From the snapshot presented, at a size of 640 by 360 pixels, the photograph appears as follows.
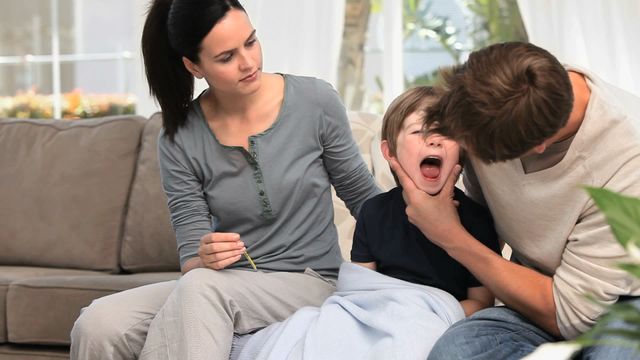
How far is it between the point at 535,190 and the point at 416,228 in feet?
1.10

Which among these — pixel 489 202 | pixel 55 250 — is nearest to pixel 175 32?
pixel 489 202

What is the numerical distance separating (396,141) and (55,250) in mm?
1664

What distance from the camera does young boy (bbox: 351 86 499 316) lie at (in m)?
1.82

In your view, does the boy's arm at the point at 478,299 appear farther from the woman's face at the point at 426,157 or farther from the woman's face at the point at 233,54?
the woman's face at the point at 233,54

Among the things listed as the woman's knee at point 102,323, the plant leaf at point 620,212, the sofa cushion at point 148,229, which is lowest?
the sofa cushion at point 148,229

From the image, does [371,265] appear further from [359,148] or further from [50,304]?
[50,304]

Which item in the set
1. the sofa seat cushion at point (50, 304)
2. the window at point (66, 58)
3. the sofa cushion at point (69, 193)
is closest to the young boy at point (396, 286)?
the sofa seat cushion at point (50, 304)

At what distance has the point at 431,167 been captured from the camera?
1.84m

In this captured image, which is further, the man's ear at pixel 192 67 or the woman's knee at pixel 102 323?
the man's ear at pixel 192 67

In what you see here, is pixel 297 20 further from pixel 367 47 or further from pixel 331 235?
pixel 331 235

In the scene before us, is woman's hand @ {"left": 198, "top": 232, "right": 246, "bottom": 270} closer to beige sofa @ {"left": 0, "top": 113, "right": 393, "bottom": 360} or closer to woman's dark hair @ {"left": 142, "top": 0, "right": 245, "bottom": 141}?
woman's dark hair @ {"left": 142, "top": 0, "right": 245, "bottom": 141}

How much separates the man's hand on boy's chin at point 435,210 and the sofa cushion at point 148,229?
1379 millimetres

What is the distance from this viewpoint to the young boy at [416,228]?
5.97 ft

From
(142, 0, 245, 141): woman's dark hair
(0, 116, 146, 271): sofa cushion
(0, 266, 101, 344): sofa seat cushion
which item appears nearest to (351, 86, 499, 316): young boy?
(142, 0, 245, 141): woman's dark hair
